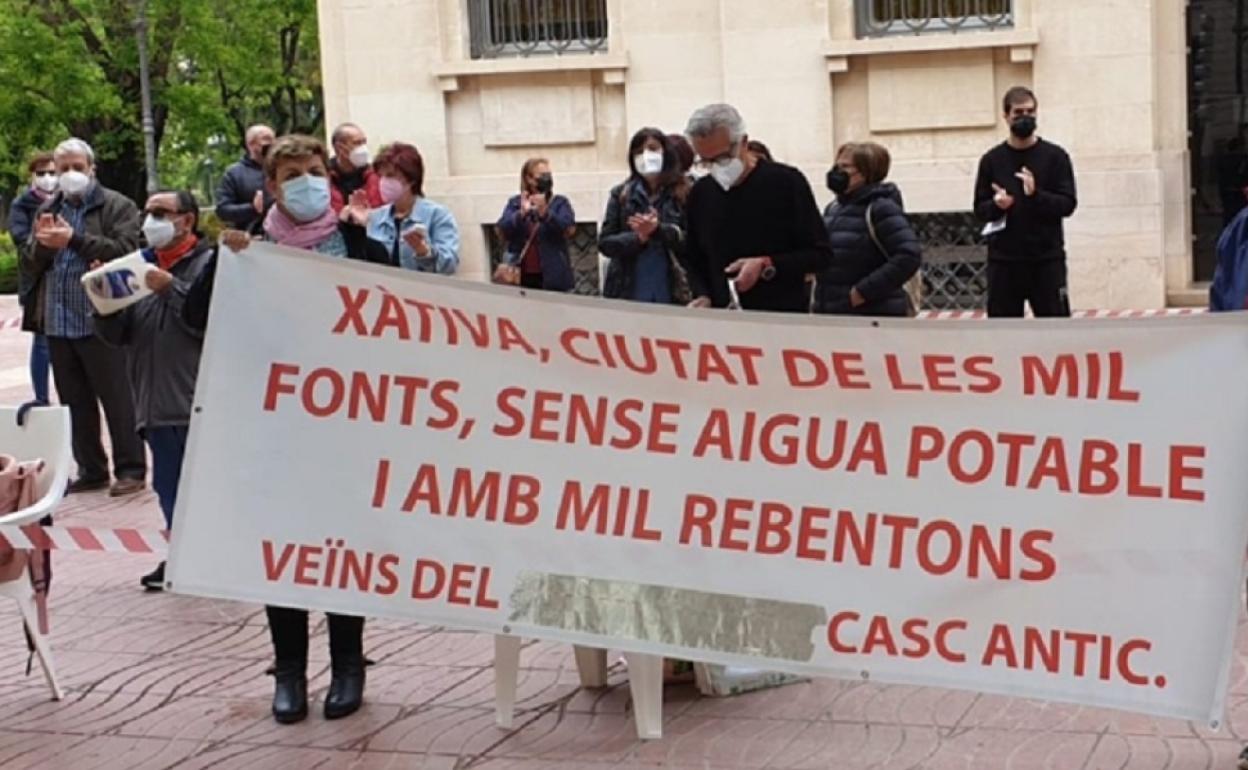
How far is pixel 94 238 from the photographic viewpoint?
32.8 feet

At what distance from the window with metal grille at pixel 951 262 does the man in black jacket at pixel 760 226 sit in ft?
27.8

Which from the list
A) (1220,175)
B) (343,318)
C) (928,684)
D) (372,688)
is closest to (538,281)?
(372,688)

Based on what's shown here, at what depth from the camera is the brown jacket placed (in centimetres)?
1001

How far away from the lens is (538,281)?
1059cm

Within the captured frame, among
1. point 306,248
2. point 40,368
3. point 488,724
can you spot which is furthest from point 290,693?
point 40,368

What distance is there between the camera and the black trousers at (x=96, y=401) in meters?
10.4

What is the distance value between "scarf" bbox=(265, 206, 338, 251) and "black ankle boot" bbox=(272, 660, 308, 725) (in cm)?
135

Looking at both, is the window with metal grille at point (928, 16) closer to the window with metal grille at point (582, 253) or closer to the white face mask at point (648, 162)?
the window with metal grille at point (582, 253)

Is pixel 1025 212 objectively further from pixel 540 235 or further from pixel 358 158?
pixel 358 158

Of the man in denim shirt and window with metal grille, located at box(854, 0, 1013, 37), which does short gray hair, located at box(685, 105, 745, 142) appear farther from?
window with metal grille, located at box(854, 0, 1013, 37)

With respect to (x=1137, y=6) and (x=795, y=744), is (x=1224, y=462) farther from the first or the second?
(x=1137, y=6)

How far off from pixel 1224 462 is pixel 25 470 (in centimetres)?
389

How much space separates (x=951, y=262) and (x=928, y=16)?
1984 millimetres

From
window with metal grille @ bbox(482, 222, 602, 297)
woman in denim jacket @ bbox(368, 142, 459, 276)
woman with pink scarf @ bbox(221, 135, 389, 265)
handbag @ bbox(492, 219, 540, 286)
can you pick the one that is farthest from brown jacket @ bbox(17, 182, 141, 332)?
window with metal grille @ bbox(482, 222, 602, 297)
